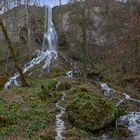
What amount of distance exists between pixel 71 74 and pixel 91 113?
→ 1748cm

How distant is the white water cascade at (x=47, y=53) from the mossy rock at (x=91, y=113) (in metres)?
14.5

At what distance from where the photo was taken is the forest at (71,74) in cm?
1809

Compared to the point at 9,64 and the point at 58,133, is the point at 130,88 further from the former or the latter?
the point at 9,64

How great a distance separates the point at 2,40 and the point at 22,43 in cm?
289

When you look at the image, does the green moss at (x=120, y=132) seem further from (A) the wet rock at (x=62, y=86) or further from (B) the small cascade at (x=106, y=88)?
(A) the wet rock at (x=62, y=86)

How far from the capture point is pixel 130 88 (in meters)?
29.2

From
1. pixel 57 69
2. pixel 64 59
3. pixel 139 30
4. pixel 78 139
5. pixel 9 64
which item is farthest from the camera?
pixel 9 64

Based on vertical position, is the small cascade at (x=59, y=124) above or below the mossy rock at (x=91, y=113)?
below

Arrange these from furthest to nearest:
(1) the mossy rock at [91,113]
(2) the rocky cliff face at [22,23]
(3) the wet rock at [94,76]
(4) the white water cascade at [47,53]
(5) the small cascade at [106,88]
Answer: (2) the rocky cliff face at [22,23], (4) the white water cascade at [47,53], (3) the wet rock at [94,76], (5) the small cascade at [106,88], (1) the mossy rock at [91,113]

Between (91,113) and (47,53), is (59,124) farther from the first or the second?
(47,53)

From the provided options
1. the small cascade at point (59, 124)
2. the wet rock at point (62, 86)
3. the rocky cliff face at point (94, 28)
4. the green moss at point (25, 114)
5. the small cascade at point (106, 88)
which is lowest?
the small cascade at point (106, 88)

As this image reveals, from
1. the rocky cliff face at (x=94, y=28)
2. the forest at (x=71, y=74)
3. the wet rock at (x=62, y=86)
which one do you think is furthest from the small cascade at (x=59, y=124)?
the rocky cliff face at (x=94, y=28)

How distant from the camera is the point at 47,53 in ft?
137

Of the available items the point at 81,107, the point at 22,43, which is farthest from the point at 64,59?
the point at 81,107
